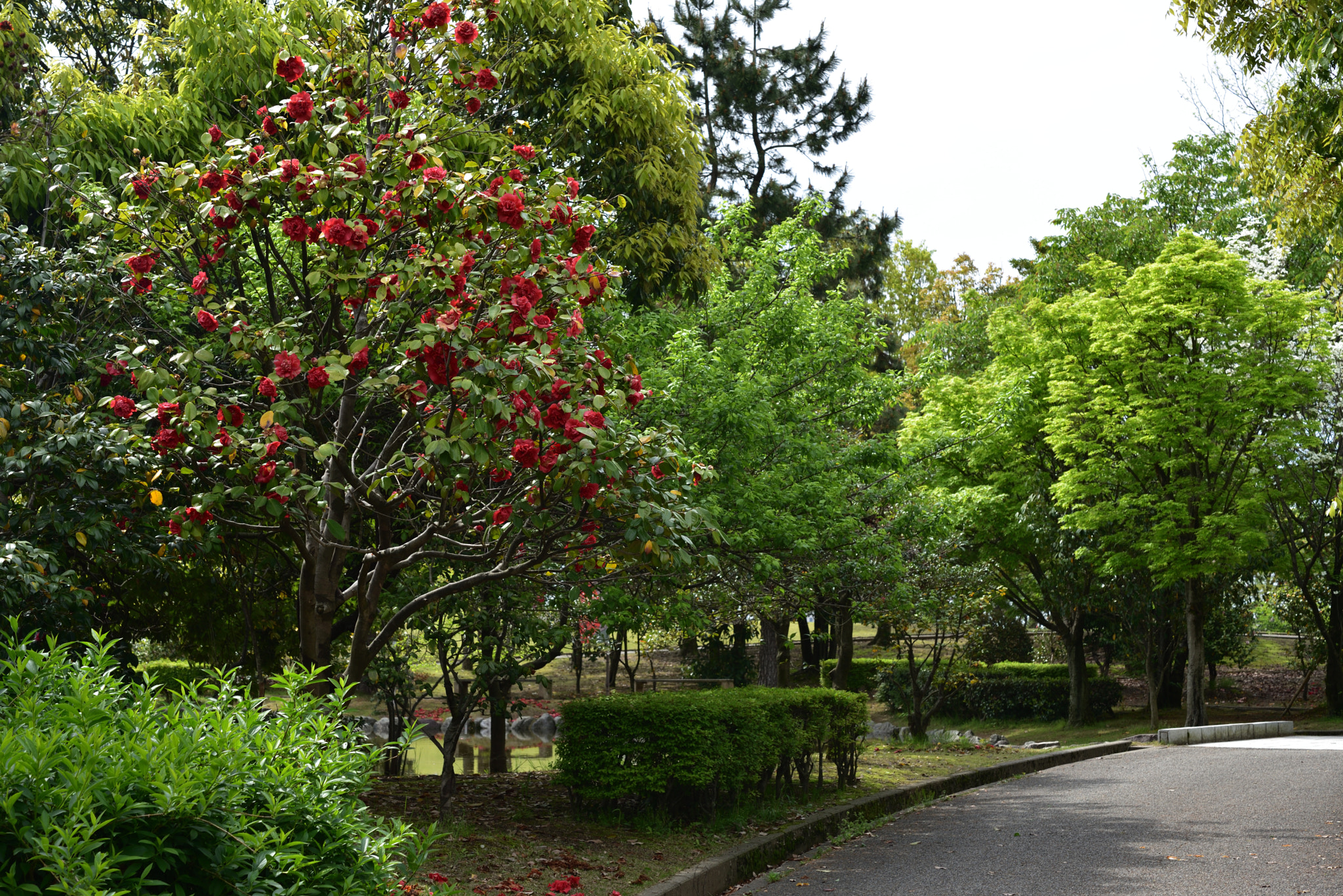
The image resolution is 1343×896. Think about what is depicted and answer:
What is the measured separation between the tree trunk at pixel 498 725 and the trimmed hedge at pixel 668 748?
72 centimetres

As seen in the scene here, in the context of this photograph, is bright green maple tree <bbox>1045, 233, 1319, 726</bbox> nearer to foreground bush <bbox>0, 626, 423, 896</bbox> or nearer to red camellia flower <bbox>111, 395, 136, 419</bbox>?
red camellia flower <bbox>111, 395, 136, 419</bbox>

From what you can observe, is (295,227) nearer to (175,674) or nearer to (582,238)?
(582,238)

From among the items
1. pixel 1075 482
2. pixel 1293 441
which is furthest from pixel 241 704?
pixel 1293 441

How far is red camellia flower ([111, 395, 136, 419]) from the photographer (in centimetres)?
520

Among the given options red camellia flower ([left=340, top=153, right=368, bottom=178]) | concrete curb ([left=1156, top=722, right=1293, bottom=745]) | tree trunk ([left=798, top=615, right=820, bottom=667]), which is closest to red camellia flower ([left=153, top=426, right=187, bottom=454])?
red camellia flower ([left=340, top=153, right=368, bottom=178])

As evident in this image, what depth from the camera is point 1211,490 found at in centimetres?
2034

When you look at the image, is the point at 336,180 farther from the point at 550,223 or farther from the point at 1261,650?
the point at 1261,650

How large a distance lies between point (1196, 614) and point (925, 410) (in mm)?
6826

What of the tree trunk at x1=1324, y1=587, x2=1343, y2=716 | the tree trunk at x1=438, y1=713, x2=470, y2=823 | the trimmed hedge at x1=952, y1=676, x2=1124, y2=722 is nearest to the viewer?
the tree trunk at x1=438, y1=713, x2=470, y2=823

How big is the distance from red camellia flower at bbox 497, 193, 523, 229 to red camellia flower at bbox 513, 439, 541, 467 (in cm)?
115

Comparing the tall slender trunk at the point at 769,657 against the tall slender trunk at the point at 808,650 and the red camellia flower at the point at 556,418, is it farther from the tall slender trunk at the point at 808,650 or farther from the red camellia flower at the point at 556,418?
the tall slender trunk at the point at 808,650

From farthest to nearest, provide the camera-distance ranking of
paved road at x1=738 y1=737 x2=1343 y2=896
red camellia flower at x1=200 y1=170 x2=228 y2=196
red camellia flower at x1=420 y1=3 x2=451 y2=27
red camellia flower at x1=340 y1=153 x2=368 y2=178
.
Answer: paved road at x1=738 y1=737 x2=1343 y2=896
red camellia flower at x1=420 y1=3 x2=451 y2=27
red camellia flower at x1=200 y1=170 x2=228 y2=196
red camellia flower at x1=340 y1=153 x2=368 y2=178

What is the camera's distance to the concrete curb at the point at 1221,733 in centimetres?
1833

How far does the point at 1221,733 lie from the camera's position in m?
19.1
